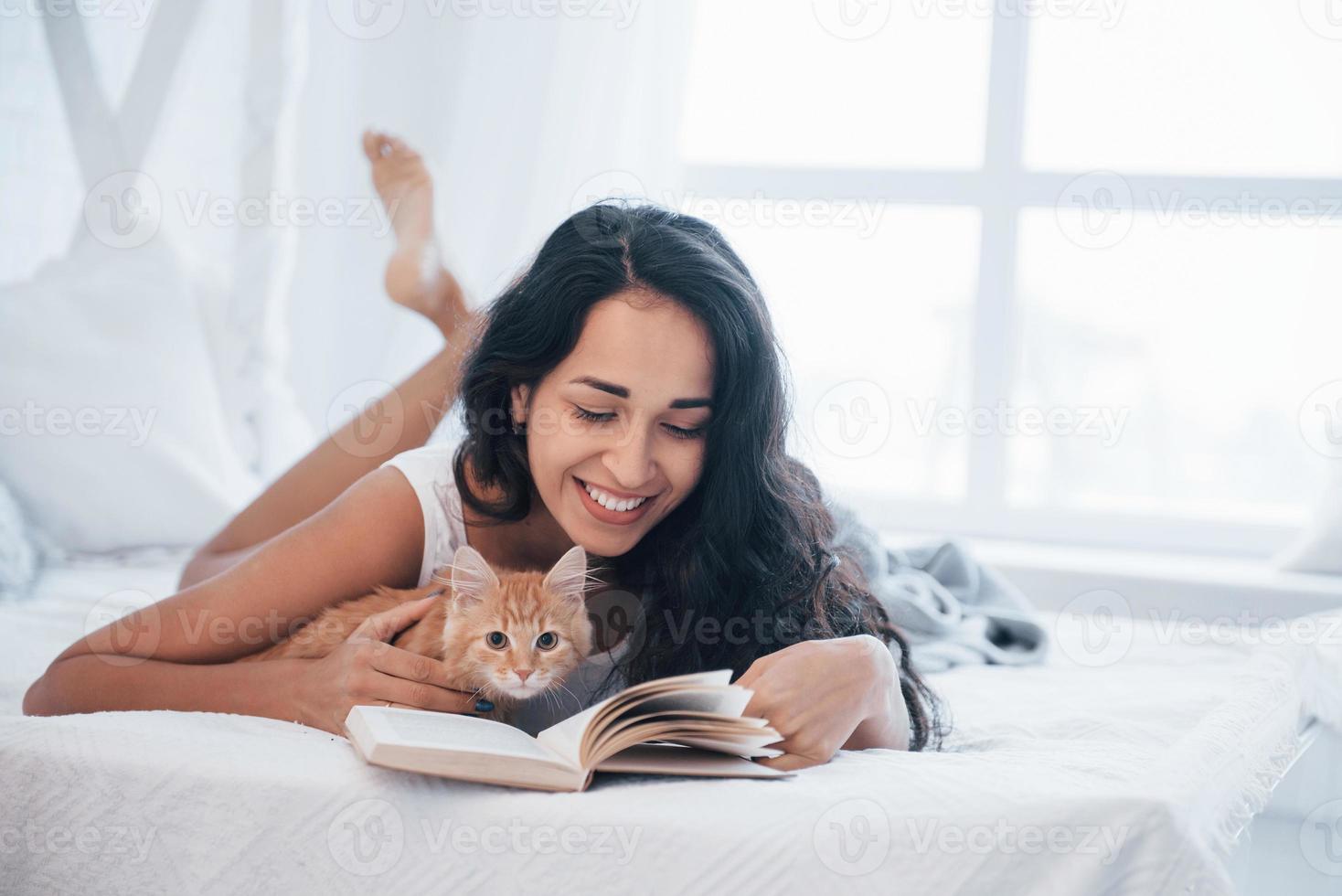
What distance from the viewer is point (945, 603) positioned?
198 centimetres

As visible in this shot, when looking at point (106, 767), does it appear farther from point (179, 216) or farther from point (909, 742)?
point (179, 216)

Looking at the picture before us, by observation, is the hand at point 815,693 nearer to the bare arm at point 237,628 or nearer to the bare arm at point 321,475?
the bare arm at point 237,628

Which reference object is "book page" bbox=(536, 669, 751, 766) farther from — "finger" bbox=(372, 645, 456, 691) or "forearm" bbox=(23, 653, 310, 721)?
"forearm" bbox=(23, 653, 310, 721)

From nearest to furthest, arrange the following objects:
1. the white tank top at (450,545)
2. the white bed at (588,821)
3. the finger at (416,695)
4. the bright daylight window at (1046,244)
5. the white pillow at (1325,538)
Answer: the white bed at (588,821) < the finger at (416,695) < the white tank top at (450,545) < the white pillow at (1325,538) < the bright daylight window at (1046,244)

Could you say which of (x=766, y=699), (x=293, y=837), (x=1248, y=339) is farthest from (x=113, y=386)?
(x=1248, y=339)

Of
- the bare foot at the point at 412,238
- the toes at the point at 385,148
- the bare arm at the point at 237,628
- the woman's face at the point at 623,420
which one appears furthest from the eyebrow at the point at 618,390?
the toes at the point at 385,148

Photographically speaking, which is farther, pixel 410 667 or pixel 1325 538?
pixel 1325 538

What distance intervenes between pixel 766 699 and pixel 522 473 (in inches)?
22.7

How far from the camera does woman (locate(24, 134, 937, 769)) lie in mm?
1238

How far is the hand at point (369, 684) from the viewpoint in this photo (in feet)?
3.79

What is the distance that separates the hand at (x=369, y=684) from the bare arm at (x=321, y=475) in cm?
71

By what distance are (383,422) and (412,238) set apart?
43 cm

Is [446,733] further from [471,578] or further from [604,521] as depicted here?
[604,521]

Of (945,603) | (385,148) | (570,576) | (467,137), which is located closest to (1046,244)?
(945,603)
